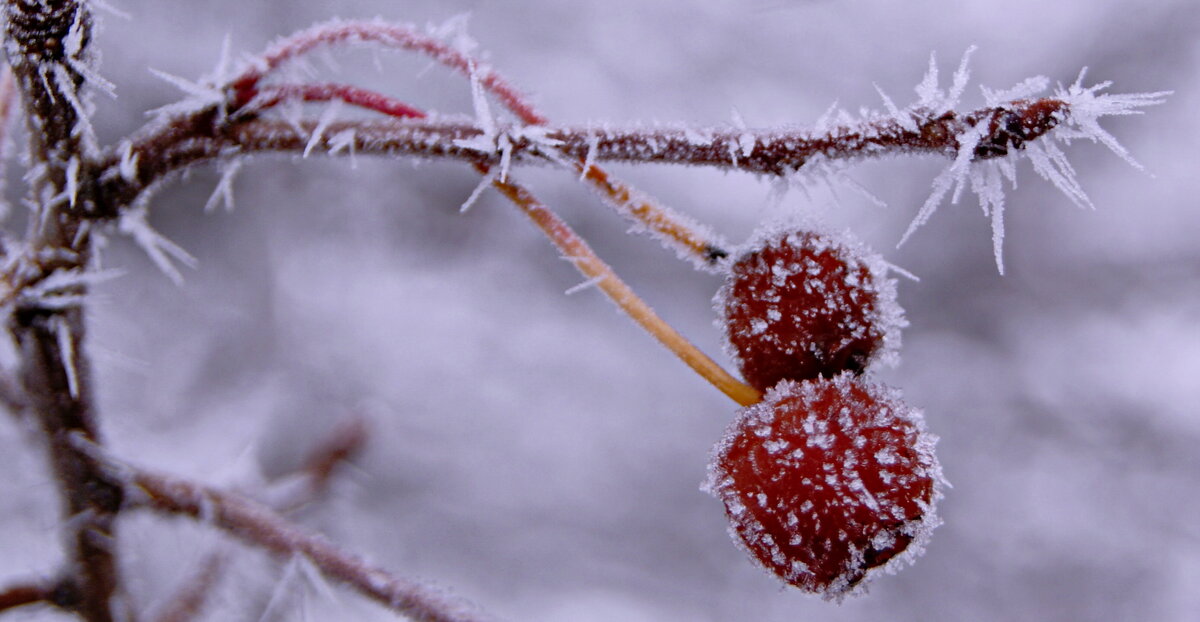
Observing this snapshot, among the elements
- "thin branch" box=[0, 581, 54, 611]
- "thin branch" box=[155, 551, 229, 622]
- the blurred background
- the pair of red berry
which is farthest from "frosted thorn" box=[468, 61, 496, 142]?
the blurred background

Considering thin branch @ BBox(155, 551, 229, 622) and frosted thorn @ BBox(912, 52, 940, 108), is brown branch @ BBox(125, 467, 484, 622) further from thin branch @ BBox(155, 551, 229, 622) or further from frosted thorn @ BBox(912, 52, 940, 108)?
frosted thorn @ BBox(912, 52, 940, 108)

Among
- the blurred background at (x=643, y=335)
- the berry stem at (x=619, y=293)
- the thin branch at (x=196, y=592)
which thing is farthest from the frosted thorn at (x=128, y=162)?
the blurred background at (x=643, y=335)

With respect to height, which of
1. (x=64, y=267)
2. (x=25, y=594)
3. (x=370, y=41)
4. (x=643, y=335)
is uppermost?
(x=643, y=335)

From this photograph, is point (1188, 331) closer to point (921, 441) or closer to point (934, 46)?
point (934, 46)

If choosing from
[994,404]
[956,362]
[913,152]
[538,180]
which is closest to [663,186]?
[538,180]

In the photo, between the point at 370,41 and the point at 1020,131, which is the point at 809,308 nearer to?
the point at 1020,131

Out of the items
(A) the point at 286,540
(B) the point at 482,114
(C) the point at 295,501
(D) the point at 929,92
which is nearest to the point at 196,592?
(C) the point at 295,501

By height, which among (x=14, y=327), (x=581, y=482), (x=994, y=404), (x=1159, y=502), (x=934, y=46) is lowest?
(x=14, y=327)
